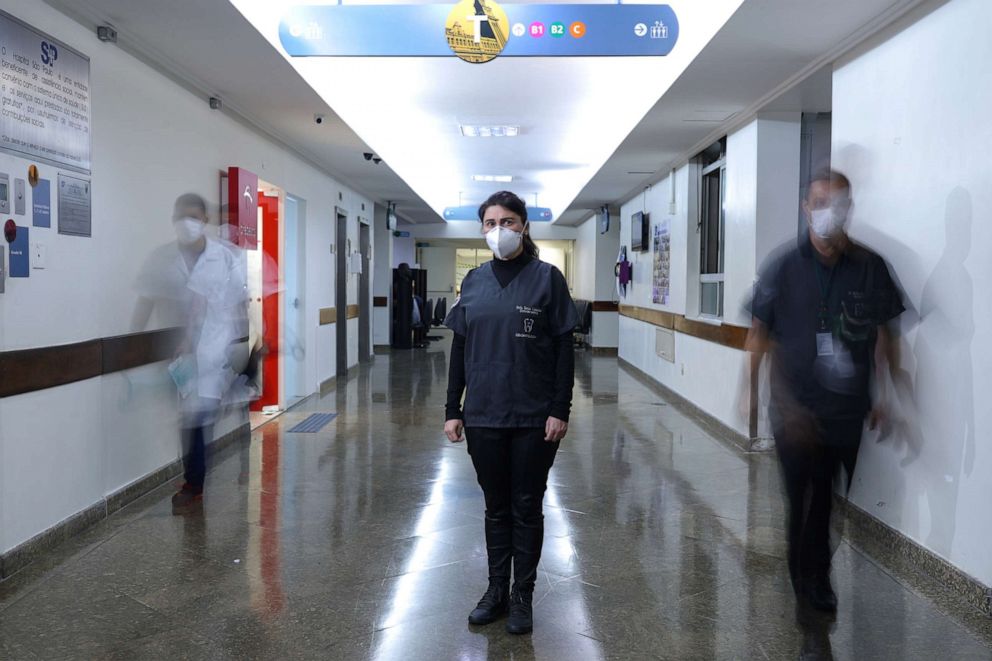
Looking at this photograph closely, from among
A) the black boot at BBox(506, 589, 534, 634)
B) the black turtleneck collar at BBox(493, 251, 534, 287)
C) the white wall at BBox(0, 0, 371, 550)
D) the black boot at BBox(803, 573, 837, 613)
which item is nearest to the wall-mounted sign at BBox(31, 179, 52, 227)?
the white wall at BBox(0, 0, 371, 550)

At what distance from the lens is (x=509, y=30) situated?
469cm

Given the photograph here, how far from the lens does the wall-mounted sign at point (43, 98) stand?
337cm

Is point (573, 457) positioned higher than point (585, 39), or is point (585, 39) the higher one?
point (585, 39)

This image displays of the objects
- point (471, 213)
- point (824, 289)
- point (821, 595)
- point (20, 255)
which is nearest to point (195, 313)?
point (20, 255)

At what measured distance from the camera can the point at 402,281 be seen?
15.9 meters

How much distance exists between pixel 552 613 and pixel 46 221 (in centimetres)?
270

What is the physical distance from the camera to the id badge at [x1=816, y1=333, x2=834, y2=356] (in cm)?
282

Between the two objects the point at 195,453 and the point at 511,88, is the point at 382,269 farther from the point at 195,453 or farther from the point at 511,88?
the point at 195,453

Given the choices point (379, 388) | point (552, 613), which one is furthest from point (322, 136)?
point (552, 613)

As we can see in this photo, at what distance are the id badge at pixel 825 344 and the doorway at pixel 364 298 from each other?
10251 mm

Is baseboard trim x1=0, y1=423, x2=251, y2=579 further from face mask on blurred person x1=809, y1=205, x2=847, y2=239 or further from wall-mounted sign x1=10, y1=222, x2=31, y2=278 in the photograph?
face mask on blurred person x1=809, y1=205, x2=847, y2=239

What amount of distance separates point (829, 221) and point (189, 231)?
3.24 meters

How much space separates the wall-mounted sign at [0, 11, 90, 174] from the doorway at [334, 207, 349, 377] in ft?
21.9

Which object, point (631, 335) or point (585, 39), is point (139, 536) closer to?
point (585, 39)
